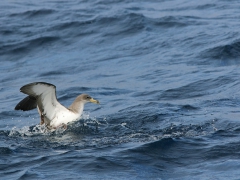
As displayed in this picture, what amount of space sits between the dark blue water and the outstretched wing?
43cm

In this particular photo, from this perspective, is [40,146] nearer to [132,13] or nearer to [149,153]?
[149,153]

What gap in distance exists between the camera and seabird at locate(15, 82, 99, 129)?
12.1m

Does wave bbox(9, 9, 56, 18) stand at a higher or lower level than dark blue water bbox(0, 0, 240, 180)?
higher

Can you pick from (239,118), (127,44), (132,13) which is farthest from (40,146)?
(132,13)

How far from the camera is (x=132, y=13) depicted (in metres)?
21.6

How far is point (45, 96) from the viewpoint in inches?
479

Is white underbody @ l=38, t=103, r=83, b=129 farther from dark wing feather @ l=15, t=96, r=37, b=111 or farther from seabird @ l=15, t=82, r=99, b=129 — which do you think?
dark wing feather @ l=15, t=96, r=37, b=111

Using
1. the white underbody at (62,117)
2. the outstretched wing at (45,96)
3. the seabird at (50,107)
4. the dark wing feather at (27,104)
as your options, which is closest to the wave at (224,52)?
the seabird at (50,107)

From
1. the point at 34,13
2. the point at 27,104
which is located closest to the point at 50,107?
the point at 27,104

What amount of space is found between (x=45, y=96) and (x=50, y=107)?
388 mm

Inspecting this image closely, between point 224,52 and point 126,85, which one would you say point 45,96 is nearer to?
point 126,85

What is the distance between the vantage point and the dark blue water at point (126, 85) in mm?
9992

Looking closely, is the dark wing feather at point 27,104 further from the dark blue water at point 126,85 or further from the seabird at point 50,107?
the dark blue water at point 126,85

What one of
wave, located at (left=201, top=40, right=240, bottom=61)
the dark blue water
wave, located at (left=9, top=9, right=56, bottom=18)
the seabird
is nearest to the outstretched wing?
the seabird
